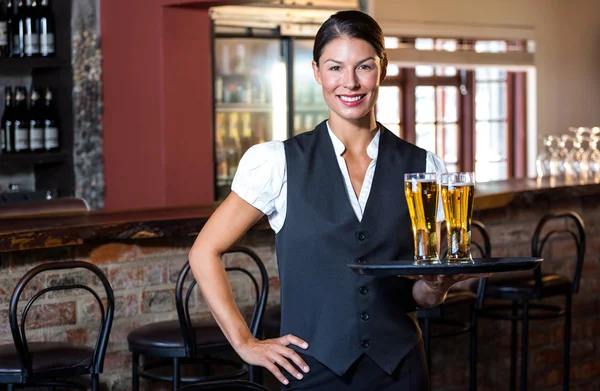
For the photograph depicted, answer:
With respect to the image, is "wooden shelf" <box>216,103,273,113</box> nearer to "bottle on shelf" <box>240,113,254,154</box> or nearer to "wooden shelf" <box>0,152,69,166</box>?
"bottle on shelf" <box>240,113,254,154</box>

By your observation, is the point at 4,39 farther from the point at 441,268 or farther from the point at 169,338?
the point at 441,268

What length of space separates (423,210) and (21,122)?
155 inches

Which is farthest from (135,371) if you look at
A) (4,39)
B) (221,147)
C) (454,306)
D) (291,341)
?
(221,147)

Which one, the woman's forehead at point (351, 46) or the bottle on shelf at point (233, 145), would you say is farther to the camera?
the bottle on shelf at point (233, 145)

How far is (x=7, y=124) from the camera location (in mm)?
5230

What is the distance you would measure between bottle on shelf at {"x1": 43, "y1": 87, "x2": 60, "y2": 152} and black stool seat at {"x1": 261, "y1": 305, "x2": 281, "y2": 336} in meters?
2.25

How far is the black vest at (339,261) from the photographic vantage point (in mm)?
1772

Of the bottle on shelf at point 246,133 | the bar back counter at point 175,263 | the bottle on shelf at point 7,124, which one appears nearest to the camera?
the bar back counter at point 175,263

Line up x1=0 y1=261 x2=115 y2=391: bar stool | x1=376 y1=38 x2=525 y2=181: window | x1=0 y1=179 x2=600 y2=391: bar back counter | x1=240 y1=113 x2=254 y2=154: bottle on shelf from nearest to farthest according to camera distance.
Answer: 1. x1=0 y1=261 x2=115 y2=391: bar stool
2. x1=0 y1=179 x2=600 y2=391: bar back counter
3. x1=240 y1=113 x2=254 y2=154: bottle on shelf
4. x1=376 y1=38 x2=525 y2=181: window

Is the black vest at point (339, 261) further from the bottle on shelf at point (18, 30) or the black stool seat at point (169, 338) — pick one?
the bottle on shelf at point (18, 30)

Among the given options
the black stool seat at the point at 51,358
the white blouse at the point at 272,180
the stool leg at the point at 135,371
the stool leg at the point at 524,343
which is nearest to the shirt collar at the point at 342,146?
the white blouse at the point at 272,180

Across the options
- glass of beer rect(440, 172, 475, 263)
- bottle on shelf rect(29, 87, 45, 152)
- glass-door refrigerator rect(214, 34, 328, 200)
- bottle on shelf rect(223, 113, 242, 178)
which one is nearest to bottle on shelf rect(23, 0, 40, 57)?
bottle on shelf rect(29, 87, 45, 152)

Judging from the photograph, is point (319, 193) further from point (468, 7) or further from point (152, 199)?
point (468, 7)

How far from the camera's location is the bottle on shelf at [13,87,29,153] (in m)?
5.20
